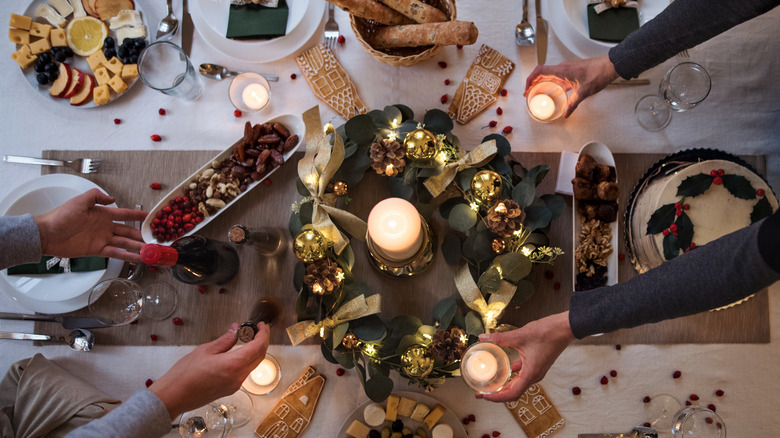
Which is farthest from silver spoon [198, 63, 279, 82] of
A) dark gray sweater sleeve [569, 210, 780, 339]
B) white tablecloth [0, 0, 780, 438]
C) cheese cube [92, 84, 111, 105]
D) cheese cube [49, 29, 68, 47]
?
dark gray sweater sleeve [569, 210, 780, 339]

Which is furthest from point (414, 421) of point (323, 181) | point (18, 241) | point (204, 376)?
point (18, 241)

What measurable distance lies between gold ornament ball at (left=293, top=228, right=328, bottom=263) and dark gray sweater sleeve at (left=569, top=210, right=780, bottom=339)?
1.67 feet

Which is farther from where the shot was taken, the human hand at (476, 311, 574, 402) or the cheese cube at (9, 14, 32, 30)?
the cheese cube at (9, 14, 32, 30)

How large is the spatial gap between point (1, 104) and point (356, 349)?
1.18 meters

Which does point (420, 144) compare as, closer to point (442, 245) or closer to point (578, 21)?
point (442, 245)

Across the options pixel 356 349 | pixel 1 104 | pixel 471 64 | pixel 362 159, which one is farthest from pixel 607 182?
pixel 1 104

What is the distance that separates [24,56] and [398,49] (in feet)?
3.18

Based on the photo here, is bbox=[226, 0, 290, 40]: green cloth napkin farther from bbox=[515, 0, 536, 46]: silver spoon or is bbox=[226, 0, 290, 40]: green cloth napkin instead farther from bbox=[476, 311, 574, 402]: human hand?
bbox=[476, 311, 574, 402]: human hand

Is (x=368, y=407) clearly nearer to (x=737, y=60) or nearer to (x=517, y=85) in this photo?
(x=517, y=85)

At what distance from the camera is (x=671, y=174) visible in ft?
3.66

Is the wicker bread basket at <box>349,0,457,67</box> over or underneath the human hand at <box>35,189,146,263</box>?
over

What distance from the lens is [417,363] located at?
952mm

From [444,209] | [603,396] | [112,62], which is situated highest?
[112,62]

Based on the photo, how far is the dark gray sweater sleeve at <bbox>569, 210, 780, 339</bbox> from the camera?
0.68 m
